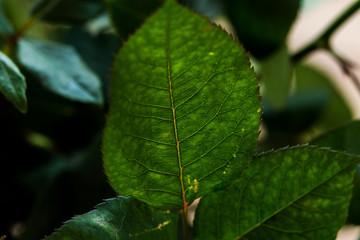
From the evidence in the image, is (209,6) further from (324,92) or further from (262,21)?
(324,92)

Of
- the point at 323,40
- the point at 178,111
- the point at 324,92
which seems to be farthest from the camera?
the point at 324,92

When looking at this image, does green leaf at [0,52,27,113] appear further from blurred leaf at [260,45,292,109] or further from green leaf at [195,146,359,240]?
blurred leaf at [260,45,292,109]

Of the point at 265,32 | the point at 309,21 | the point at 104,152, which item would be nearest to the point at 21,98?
the point at 104,152

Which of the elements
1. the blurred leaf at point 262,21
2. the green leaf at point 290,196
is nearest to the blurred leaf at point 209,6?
the blurred leaf at point 262,21

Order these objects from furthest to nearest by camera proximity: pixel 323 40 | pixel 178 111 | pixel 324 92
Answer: pixel 324 92 → pixel 323 40 → pixel 178 111

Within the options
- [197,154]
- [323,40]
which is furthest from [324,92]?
[197,154]

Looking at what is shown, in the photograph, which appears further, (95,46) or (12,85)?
(95,46)

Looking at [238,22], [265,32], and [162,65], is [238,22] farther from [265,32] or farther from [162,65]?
[162,65]
